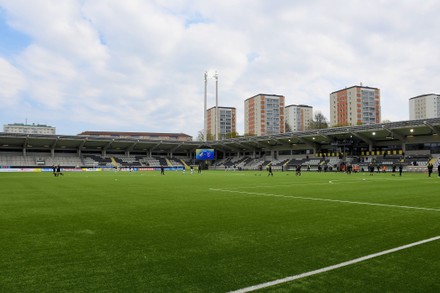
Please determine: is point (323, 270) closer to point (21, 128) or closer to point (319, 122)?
point (319, 122)

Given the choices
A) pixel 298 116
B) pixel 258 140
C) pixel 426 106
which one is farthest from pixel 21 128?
pixel 426 106

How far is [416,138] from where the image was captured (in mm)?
62938

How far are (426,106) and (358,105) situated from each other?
4488 centimetres

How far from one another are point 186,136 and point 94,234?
177381 millimetres

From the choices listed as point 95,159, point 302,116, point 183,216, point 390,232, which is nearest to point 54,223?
point 183,216

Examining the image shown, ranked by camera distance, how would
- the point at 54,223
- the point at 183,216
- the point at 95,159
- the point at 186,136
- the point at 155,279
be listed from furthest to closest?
1. the point at 186,136
2. the point at 95,159
3. the point at 183,216
4. the point at 54,223
5. the point at 155,279

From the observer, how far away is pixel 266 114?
14812 centimetres

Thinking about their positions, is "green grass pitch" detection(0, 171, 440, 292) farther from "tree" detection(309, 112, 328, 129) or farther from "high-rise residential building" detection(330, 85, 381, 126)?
"high-rise residential building" detection(330, 85, 381, 126)

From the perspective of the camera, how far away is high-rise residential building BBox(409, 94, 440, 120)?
150500 mm

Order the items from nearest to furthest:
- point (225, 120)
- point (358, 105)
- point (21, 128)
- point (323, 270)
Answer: point (323, 270)
point (358, 105)
point (225, 120)
point (21, 128)

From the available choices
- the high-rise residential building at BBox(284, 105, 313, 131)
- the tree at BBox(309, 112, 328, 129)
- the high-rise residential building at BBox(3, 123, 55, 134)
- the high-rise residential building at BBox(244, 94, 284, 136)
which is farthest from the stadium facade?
the high-rise residential building at BBox(3, 123, 55, 134)

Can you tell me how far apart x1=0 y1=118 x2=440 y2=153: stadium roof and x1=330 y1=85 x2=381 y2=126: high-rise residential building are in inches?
2224

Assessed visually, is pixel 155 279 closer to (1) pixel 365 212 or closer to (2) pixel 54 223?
(2) pixel 54 223

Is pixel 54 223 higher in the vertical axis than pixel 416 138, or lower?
lower
